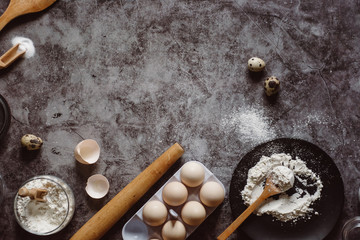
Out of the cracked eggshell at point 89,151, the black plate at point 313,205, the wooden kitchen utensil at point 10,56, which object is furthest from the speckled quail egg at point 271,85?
the wooden kitchen utensil at point 10,56

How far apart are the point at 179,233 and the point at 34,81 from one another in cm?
93

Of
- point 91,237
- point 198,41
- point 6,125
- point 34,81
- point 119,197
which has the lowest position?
point 91,237

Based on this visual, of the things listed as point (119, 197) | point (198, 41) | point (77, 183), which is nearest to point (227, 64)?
point (198, 41)

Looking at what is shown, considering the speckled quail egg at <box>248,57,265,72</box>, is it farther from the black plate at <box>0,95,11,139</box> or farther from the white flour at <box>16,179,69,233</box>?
the black plate at <box>0,95,11,139</box>

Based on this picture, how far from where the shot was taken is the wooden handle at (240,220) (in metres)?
1.61

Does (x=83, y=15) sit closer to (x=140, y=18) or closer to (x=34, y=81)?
(x=140, y=18)

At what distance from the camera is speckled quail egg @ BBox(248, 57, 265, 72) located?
5.62ft

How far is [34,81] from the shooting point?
1.78 meters

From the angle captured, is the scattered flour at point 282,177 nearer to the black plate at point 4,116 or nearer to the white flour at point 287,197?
the white flour at point 287,197

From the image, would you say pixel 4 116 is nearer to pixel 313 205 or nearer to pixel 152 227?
pixel 152 227

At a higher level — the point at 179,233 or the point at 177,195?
the point at 177,195

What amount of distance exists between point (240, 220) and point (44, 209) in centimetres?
83

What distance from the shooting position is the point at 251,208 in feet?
5.30

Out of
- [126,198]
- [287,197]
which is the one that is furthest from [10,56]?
[287,197]
